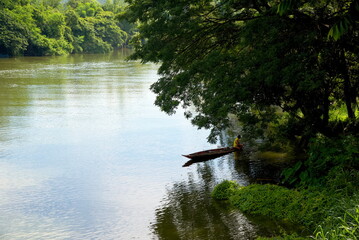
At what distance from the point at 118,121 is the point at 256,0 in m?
13.9

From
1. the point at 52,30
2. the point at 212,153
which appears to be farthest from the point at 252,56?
the point at 52,30

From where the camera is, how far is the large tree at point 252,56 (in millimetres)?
14023

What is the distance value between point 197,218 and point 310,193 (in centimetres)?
295

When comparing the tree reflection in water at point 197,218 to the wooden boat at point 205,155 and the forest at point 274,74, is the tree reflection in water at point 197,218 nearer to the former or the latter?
the forest at point 274,74

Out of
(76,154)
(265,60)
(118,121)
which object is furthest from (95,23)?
(265,60)

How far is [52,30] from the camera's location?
85688mm

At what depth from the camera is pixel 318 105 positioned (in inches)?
670

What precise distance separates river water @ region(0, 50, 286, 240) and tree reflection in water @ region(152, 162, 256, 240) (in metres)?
0.03

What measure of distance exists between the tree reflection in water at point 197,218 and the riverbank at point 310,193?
49 cm

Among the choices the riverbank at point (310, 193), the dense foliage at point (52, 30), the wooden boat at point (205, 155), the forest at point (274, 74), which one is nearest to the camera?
the riverbank at point (310, 193)

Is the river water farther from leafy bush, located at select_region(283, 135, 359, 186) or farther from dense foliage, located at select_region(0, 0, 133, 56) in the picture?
dense foliage, located at select_region(0, 0, 133, 56)

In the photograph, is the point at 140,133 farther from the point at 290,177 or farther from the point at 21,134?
the point at 290,177

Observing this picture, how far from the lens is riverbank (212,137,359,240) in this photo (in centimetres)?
1122

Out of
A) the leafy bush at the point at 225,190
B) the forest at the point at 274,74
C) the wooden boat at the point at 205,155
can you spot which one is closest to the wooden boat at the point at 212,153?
the wooden boat at the point at 205,155
